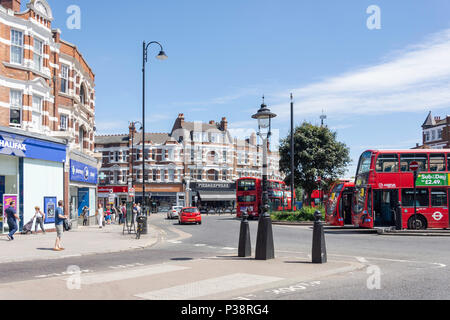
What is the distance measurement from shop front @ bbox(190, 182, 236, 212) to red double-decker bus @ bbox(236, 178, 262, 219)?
26933 mm

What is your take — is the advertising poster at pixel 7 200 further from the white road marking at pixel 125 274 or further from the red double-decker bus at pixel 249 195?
the red double-decker bus at pixel 249 195

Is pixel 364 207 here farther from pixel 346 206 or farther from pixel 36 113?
pixel 36 113

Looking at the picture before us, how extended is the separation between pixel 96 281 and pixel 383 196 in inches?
664

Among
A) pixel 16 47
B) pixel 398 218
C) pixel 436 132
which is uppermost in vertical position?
pixel 436 132

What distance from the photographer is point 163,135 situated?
71.1 meters

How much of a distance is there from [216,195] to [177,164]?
7721mm

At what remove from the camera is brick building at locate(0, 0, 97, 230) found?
21.9m

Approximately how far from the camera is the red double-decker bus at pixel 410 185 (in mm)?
21250

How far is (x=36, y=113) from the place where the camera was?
23.6 metres

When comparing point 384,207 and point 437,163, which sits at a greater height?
point 437,163

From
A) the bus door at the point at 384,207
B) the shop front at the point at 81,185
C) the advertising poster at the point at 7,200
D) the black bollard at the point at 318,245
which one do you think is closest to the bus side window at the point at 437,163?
the bus door at the point at 384,207

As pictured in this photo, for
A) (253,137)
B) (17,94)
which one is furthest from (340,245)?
(253,137)

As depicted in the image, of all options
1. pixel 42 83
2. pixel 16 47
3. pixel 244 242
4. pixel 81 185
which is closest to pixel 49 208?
pixel 81 185
